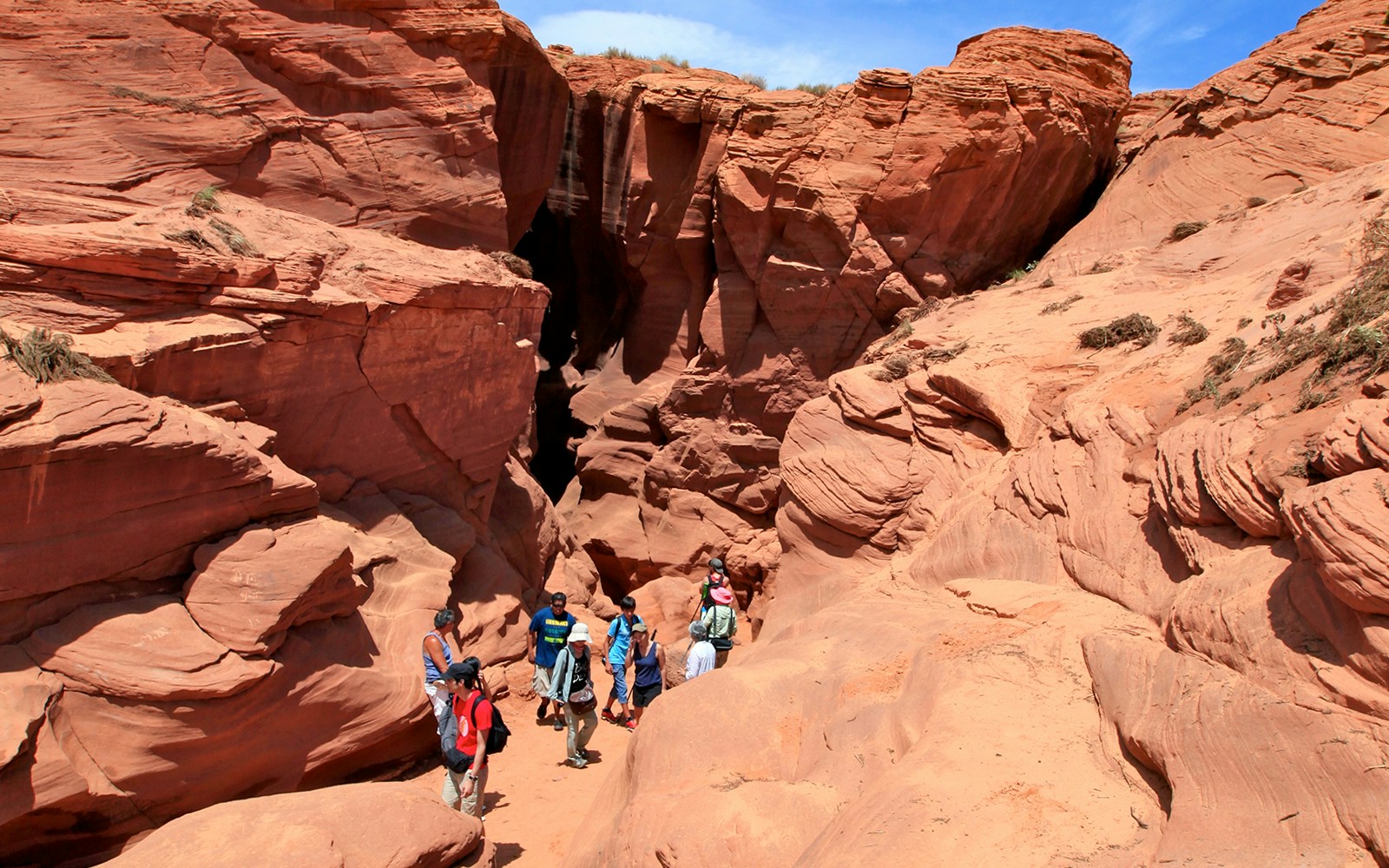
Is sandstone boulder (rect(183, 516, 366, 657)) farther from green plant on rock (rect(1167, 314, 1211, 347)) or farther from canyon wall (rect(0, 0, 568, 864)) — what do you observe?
green plant on rock (rect(1167, 314, 1211, 347))

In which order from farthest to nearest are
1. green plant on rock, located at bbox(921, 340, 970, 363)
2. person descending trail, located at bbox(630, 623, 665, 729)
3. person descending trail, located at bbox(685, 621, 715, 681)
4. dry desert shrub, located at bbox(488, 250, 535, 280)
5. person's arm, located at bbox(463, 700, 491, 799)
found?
dry desert shrub, located at bbox(488, 250, 535, 280) → green plant on rock, located at bbox(921, 340, 970, 363) → person descending trail, located at bbox(630, 623, 665, 729) → person descending trail, located at bbox(685, 621, 715, 681) → person's arm, located at bbox(463, 700, 491, 799)

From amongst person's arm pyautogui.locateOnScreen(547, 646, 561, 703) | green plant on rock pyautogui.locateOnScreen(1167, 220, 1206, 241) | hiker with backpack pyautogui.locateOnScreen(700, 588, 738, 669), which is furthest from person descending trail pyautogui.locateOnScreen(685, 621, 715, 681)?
green plant on rock pyautogui.locateOnScreen(1167, 220, 1206, 241)

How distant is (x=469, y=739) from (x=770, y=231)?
12.8m

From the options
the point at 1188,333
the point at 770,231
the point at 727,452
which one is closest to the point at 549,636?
the point at 1188,333

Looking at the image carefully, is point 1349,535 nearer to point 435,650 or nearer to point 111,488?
point 435,650

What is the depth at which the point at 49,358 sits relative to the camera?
7.28 metres

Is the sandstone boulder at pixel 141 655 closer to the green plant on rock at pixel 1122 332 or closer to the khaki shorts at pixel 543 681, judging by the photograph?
the khaki shorts at pixel 543 681

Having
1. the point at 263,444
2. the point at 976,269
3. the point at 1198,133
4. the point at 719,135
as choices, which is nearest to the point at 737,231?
the point at 719,135

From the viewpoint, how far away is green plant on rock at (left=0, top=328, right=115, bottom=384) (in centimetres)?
714

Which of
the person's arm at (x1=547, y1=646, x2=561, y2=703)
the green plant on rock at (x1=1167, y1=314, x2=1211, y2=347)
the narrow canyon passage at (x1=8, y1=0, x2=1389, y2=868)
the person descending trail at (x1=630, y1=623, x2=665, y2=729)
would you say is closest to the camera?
the narrow canyon passage at (x1=8, y1=0, x2=1389, y2=868)

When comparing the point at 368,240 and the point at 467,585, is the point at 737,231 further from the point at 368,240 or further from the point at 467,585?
the point at 467,585

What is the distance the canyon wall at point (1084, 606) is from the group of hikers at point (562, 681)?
77cm

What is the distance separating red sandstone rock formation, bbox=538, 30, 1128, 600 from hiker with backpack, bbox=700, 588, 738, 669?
6225 millimetres

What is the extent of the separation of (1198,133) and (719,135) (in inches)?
324
